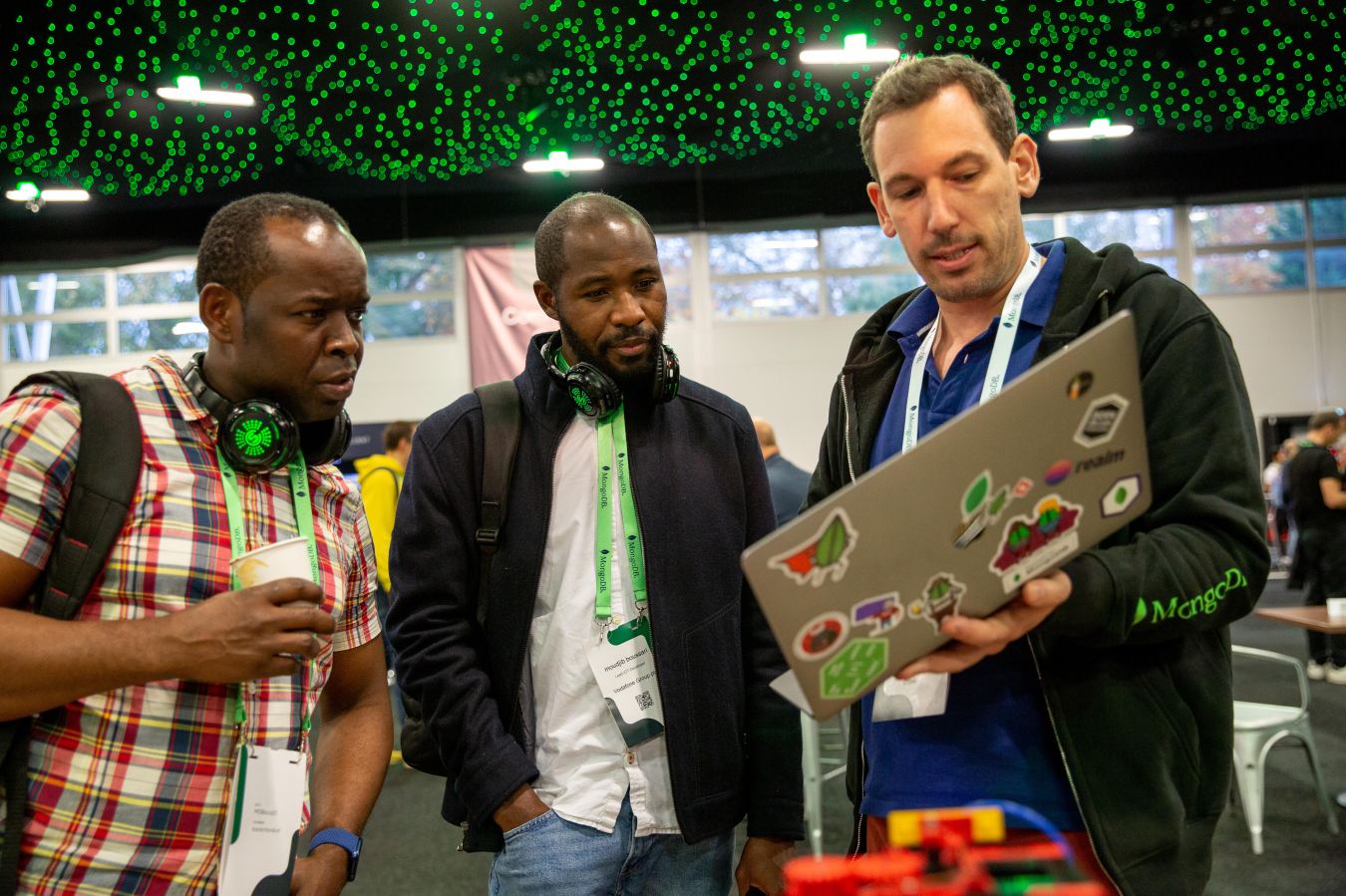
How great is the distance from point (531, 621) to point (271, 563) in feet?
1.89

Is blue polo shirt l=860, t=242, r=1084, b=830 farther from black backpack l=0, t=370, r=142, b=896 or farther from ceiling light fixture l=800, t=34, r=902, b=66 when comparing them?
ceiling light fixture l=800, t=34, r=902, b=66

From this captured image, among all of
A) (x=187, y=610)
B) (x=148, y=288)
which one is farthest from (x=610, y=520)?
(x=148, y=288)

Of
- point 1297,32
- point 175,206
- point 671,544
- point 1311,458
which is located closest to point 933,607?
point 671,544

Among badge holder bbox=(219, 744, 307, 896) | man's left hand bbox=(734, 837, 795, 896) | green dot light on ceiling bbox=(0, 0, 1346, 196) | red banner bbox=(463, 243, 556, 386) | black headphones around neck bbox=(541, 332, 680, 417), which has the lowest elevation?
man's left hand bbox=(734, 837, 795, 896)

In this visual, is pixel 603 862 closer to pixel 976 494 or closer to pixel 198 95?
pixel 976 494

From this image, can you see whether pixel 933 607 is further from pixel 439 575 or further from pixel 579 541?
pixel 439 575

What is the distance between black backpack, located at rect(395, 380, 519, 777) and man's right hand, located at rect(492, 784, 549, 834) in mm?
181

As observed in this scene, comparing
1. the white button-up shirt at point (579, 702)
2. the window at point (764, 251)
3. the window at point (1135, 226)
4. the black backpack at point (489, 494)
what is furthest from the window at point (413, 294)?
the white button-up shirt at point (579, 702)

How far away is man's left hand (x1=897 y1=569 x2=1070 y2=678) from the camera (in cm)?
106

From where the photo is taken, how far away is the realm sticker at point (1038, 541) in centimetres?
102

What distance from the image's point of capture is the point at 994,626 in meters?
1.08

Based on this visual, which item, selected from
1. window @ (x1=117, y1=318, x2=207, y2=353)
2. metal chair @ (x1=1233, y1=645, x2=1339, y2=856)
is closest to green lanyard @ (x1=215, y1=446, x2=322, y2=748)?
metal chair @ (x1=1233, y1=645, x2=1339, y2=856)

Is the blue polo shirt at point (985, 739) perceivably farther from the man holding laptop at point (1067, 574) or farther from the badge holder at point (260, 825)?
the badge holder at point (260, 825)

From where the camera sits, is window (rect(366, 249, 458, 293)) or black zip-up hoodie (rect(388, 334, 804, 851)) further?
window (rect(366, 249, 458, 293))
